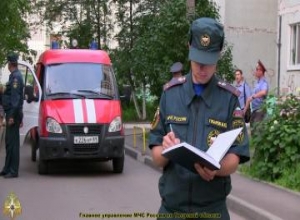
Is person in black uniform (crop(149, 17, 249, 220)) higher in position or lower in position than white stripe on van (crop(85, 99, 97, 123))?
higher

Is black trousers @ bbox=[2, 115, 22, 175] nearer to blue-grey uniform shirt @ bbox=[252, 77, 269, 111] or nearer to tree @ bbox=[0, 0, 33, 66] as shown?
blue-grey uniform shirt @ bbox=[252, 77, 269, 111]

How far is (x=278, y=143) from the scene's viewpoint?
10000 millimetres

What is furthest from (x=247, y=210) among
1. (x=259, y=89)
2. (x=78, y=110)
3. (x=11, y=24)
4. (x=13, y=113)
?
(x=11, y=24)

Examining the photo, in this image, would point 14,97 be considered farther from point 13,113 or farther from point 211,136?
point 211,136

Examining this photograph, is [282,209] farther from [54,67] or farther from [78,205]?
[54,67]

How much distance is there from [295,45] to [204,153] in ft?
60.1

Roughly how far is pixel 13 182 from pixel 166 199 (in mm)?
7767

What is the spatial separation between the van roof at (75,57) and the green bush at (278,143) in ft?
12.2

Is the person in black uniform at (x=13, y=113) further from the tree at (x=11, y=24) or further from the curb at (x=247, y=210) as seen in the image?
the tree at (x=11, y=24)

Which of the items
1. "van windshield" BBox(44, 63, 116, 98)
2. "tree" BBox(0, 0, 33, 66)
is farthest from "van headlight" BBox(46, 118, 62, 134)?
"tree" BBox(0, 0, 33, 66)

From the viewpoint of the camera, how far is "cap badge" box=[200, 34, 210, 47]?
3.14 m

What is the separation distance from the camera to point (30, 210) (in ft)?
26.9

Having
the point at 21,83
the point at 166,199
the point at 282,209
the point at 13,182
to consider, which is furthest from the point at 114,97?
the point at 166,199

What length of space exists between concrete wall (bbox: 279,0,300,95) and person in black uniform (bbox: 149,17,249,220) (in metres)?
17.2
